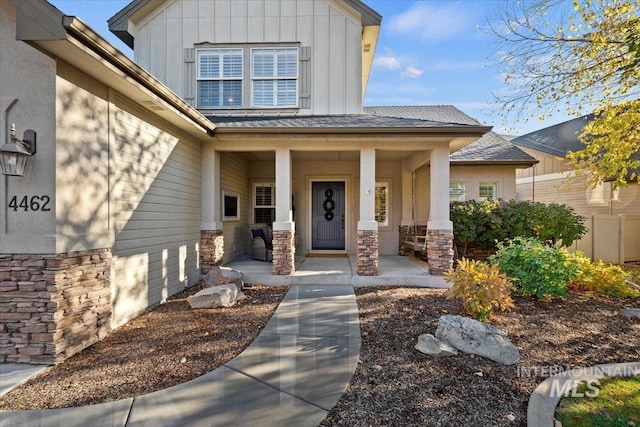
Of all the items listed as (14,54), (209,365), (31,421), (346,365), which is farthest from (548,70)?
(31,421)

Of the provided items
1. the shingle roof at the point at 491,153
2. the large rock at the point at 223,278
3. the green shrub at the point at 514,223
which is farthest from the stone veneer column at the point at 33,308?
the shingle roof at the point at 491,153

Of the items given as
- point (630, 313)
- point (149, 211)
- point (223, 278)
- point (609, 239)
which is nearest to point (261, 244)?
point (223, 278)

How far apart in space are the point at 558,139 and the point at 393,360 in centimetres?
1756

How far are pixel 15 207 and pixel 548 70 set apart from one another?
9635 millimetres

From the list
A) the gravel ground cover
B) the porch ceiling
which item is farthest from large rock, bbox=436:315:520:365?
the porch ceiling

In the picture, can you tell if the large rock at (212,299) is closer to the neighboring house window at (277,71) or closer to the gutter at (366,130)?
the gutter at (366,130)

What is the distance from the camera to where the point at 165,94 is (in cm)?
473

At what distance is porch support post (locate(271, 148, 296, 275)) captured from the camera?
675 centimetres

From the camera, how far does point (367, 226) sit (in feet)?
22.1

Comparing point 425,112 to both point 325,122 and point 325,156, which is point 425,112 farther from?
point 325,122

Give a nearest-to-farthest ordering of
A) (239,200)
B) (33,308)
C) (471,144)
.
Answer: (33,308)
(239,200)
(471,144)

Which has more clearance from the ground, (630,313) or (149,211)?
(149,211)

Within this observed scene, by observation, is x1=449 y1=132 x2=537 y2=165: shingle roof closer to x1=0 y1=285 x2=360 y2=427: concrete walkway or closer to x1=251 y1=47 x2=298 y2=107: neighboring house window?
x1=251 y1=47 x2=298 y2=107: neighboring house window

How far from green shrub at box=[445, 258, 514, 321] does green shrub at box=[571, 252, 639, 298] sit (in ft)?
8.51
